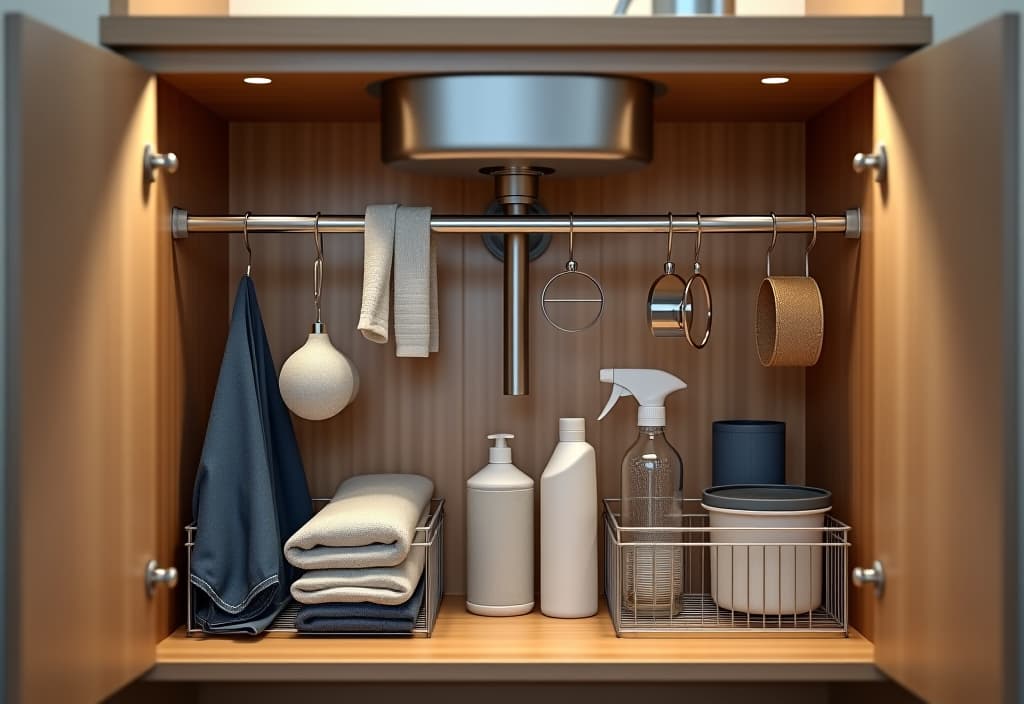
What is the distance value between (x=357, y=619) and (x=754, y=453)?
502 millimetres

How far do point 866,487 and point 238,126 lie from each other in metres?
0.88

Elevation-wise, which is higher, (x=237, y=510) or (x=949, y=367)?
(x=949, y=367)

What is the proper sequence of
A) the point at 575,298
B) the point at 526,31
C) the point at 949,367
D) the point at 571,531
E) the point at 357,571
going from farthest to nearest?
the point at 575,298, the point at 571,531, the point at 357,571, the point at 526,31, the point at 949,367

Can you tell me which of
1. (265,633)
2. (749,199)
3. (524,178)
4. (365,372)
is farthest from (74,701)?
(749,199)

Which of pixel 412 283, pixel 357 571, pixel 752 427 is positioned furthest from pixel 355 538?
pixel 752 427

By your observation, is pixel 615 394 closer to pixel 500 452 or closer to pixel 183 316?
pixel 500 452

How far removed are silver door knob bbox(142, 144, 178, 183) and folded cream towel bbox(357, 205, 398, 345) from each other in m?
0.22

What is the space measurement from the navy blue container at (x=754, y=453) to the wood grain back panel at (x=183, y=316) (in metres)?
0.62

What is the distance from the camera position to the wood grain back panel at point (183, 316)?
1.16 metres

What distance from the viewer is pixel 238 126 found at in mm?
1438

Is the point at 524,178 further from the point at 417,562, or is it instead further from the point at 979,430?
the point at 979,430

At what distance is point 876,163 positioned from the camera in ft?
3.59

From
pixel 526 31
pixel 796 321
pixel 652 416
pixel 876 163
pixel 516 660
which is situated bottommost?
pixel 516 660

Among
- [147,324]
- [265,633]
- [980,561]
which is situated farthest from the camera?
[265,633]
